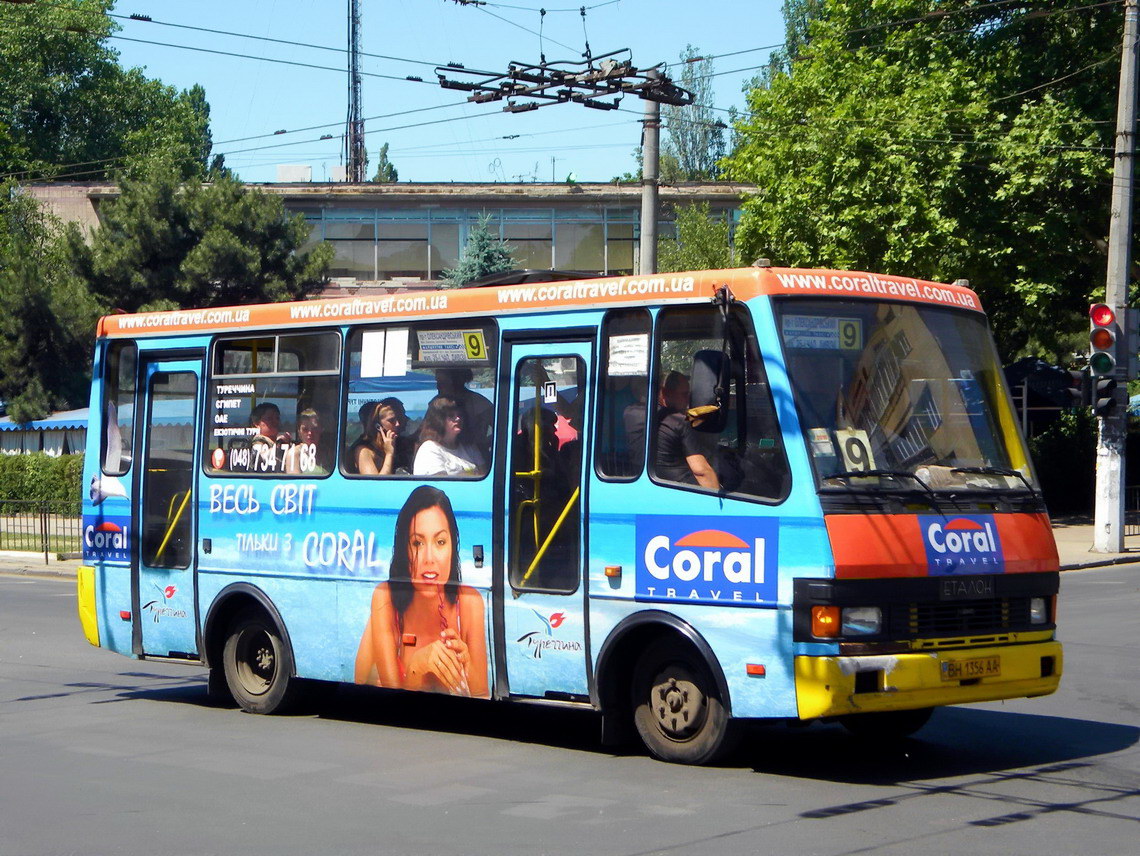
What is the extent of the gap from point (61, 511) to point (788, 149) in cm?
1773

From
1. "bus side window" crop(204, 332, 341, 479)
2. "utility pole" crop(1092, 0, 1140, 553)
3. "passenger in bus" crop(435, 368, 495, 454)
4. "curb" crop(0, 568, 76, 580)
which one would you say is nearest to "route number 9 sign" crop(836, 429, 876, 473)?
"passenger in bus" crop(435, 368, 495, 454)

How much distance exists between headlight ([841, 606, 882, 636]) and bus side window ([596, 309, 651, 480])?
1624 millimetres

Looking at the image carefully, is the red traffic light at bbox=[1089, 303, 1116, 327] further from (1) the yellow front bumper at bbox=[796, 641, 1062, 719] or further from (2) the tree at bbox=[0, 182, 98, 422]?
(2) the tree at bbox=[0, 182, 98, 422]

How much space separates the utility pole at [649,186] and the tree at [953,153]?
12.9m

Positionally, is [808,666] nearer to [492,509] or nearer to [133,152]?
[492,509]

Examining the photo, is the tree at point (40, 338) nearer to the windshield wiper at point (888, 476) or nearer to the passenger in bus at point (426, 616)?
the passenger in bus at point (426, 616)

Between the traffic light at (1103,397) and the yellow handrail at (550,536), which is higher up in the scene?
the traffic light at (1103,397)

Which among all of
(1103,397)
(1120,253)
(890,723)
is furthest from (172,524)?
(1120,253)

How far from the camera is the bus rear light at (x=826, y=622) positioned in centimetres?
806

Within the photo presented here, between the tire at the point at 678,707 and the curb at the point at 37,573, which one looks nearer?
the tire at the point at 678,707

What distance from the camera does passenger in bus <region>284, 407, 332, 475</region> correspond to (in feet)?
36.7

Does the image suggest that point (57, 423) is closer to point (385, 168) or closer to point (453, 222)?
point (453, 222)

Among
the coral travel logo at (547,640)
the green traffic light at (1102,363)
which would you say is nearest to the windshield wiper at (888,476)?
the coral travel logo at (547,640)

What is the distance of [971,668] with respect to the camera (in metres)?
8.46
